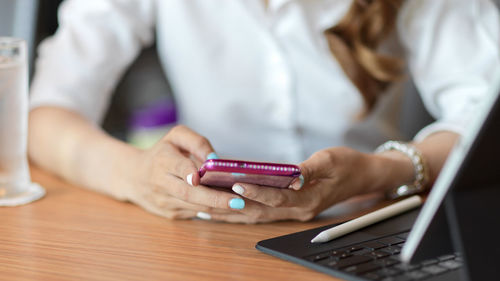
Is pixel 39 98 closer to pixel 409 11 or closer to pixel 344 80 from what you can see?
pixel 344 80

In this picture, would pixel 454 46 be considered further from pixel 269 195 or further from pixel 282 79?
pixel 269 195

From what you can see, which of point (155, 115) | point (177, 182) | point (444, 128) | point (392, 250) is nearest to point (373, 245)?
point (392, 250)

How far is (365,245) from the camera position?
0.58m

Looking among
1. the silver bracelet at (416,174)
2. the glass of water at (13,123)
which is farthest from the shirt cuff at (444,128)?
the glass of water at (13,123)

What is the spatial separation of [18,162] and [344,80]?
622mm

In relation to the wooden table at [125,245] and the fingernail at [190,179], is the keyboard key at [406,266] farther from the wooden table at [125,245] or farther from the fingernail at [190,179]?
the fingernail at [190,179]

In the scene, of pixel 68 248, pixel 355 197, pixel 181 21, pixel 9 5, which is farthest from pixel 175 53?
pixel 68 248

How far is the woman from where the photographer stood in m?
1.03

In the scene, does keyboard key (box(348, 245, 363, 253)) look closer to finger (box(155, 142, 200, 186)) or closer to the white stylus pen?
the white stylus pen

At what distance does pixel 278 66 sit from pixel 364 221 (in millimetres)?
516

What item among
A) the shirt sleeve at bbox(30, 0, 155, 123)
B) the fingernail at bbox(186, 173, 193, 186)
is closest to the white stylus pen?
the fingernail at bbox(186, 173, 193, 186)

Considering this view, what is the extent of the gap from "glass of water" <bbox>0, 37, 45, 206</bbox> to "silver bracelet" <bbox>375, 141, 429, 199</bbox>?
511 millimetres

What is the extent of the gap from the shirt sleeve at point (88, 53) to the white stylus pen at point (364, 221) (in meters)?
0.56

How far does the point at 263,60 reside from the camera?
3.65 ft
